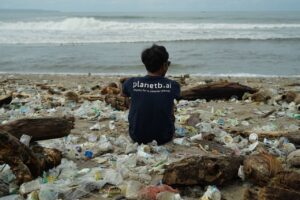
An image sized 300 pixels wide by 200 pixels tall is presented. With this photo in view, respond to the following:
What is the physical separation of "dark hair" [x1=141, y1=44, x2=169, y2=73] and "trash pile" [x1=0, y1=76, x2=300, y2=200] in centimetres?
91

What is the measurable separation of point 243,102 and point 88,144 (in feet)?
12.3

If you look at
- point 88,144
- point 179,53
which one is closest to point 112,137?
point 88,144

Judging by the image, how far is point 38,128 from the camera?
4395 millimetres

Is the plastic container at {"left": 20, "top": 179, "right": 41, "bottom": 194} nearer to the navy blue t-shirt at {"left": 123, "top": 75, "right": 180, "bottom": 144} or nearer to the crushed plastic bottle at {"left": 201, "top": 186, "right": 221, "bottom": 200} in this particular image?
the crushed plastic bottle at {"left": 201, "top": 186, "right": 221, "bottom": 200}

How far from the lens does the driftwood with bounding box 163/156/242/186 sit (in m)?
3.43

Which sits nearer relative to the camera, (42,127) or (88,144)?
(42,127)

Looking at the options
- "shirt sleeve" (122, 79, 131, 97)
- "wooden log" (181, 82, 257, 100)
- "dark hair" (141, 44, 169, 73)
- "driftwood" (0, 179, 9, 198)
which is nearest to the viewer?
"driftwood" (0, 179, 9, 198)

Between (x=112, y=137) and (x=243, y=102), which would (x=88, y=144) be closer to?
(x=112, y=137)

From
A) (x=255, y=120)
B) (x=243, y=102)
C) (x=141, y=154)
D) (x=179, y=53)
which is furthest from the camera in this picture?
(x=179, y=53)

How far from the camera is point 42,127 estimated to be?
14.5 feet

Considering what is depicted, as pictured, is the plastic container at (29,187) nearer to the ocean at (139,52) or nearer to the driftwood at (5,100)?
the driftwood at (5,100)

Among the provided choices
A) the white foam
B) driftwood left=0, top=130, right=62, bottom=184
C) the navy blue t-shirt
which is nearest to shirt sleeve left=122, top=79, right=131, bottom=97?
the navy blue t-shirt

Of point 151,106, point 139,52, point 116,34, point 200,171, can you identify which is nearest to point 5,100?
point 151,106

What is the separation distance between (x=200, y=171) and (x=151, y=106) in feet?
4.57
